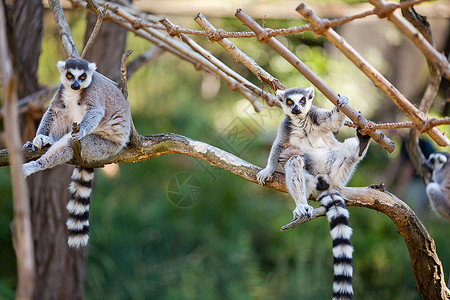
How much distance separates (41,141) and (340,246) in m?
1.96

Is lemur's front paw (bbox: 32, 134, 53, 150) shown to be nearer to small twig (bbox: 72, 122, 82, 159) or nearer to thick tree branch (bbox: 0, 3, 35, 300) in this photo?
small twig (bbox: 72, 122, 82, 159)

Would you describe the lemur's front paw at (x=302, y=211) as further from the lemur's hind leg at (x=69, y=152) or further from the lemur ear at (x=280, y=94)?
the lemur's hind leg at (x=69, y=152)

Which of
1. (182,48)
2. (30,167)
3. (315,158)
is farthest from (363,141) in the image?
(30,167)

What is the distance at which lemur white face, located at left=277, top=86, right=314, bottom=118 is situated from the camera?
3.33 m

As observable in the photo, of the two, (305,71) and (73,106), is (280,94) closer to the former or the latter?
(305,71)

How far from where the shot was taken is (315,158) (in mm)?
3379

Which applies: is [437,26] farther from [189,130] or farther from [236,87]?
[236,87]

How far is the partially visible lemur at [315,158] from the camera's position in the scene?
2.95 m

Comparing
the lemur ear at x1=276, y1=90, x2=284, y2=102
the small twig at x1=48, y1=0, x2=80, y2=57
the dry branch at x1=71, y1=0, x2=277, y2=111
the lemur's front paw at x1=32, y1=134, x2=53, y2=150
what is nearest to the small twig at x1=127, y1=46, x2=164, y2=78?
the dry branch at x1=71, y1=0, x2=277, y2=111

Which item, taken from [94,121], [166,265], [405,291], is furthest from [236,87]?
[405,291]

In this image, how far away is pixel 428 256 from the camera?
3148 mm

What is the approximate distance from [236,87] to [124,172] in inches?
188

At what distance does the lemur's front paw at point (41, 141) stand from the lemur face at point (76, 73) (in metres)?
0.39

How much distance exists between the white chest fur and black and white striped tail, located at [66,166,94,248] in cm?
40
